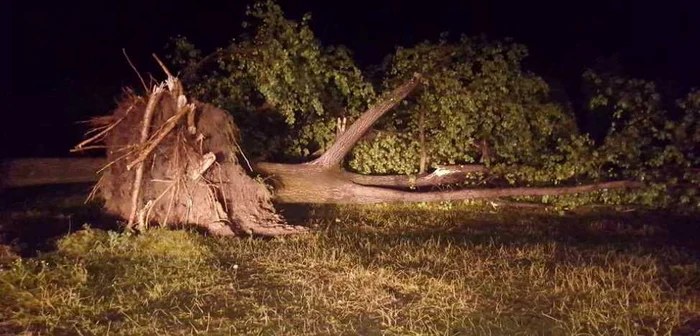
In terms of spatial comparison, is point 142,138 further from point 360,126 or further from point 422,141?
point 422,141

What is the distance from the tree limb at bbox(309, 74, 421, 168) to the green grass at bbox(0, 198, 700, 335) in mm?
2933

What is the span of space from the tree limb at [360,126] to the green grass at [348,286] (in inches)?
115

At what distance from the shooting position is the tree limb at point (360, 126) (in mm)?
13367

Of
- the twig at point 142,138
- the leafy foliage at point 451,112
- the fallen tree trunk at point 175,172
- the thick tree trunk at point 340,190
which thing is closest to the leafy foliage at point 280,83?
the leafy foliage at point 451,112

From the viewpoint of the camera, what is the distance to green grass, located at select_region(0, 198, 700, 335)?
6.31 meters

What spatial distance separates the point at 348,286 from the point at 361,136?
21.6 feet

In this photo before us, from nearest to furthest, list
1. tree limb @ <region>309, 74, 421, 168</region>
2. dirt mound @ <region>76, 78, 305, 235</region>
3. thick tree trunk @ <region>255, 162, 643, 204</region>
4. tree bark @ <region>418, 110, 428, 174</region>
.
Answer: dirt mound @ <region>76, 78, 305, 235</region> → thick tree trunk @ <region>255, 162, 643, 204</region> → tree limb @ <region>309, 74, 421, 168</region> → tree bark @ <region>418, 110, 428, 174</region>

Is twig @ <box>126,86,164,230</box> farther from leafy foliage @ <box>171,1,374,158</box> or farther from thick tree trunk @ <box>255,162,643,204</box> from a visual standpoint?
thick tree trunk @ <box>255,162,643,204</box>

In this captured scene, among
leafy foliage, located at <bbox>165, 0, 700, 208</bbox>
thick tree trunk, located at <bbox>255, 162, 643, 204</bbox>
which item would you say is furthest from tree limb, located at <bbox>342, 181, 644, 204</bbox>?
leafy foliage, located at <bbox>165, 0, 700, 208</bbox>

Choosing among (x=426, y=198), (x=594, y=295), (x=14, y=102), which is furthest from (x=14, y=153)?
(x=594, y=295)

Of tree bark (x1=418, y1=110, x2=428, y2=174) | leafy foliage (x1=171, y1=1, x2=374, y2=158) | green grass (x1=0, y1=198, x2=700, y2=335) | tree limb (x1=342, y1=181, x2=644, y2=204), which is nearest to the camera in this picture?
green grass (x1=0, y1=198, x2=700, y2=335)

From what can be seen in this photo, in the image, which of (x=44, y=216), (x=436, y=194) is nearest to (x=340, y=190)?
(x=436, y=194)

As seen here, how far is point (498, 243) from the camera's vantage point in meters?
10.2

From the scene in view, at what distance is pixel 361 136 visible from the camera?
13781 mm
